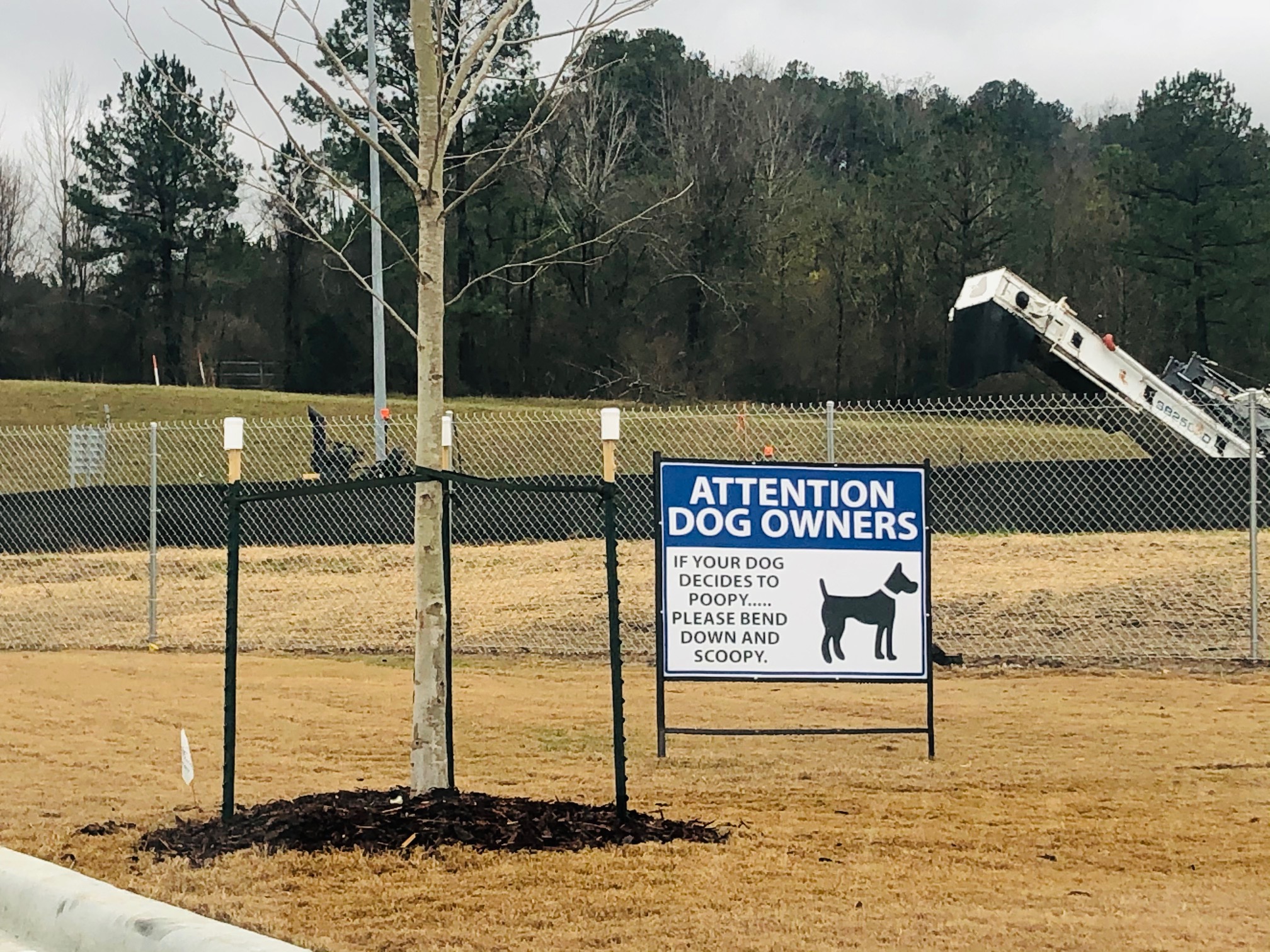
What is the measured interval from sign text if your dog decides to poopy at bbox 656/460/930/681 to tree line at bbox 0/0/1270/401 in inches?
1441

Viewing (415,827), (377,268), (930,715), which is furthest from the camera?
(377,268)

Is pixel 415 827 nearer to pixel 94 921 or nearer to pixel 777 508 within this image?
pixel 94 921

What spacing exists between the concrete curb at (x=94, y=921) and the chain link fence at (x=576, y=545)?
18.3 ft

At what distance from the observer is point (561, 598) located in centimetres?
1448

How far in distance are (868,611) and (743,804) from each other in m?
1.53

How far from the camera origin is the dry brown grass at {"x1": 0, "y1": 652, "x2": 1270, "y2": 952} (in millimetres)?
4648

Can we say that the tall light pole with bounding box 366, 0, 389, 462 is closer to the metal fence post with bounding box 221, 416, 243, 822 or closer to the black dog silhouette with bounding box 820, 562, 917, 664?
the black dog silhouette with bounding box 820, 562, 917, 664

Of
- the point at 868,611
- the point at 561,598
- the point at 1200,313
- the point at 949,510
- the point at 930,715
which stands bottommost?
the point at 930,715

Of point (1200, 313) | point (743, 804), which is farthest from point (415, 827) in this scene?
Result: point (1200, 313)

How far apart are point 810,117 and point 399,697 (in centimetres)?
5864

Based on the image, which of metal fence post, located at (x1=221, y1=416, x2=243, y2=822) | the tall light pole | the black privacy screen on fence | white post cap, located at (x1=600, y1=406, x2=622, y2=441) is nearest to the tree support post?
metal fence post, located at (x1=221, y1=416, x2=243, y2=822)

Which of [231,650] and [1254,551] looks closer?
[231,650]

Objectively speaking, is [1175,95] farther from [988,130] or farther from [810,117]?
[810,117]

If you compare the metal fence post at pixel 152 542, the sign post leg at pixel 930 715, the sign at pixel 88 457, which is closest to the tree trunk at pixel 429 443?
the sign post leg at pixel 930 715
